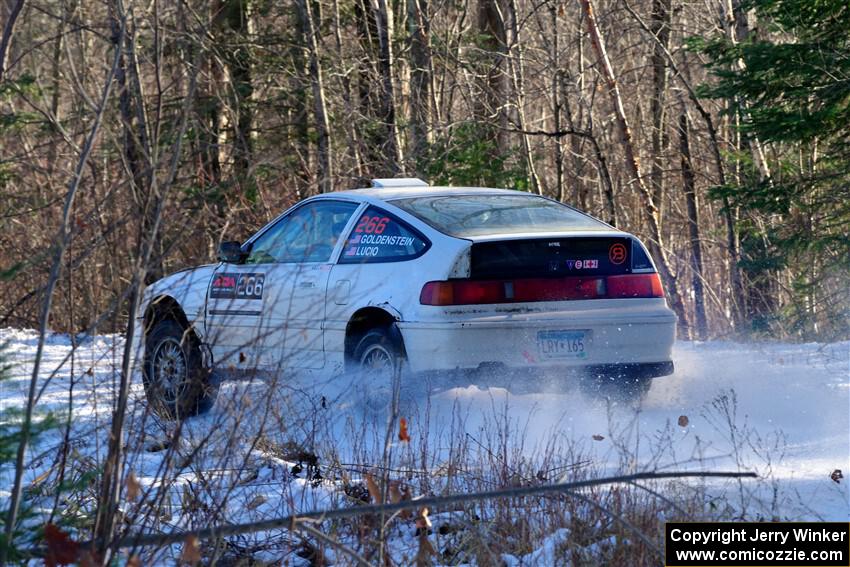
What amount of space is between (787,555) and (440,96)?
16.0 meters

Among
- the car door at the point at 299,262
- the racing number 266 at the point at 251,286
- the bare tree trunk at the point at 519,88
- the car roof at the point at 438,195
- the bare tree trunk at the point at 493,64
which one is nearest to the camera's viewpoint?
the car roof at the point at 438,195

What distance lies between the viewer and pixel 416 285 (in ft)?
23.6

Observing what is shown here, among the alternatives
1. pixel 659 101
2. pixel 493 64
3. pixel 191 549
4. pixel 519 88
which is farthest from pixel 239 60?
pixel 191 549

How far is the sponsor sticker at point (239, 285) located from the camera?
802 centimetres

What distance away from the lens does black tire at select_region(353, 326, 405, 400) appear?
23.9ft

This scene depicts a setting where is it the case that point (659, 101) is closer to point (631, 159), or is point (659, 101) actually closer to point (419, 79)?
point (419, 79)

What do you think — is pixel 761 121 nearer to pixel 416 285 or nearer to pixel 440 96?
pixel 416 285

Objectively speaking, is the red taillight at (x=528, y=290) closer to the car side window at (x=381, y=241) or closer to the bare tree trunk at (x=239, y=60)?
the car side window at (x=381, y=241)

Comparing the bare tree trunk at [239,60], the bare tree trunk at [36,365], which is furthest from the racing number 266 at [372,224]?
the bare tree trunk at [239,60]

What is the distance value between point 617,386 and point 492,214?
1.46 metres

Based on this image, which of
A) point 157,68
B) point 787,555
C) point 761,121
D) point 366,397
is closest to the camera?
point 157,68

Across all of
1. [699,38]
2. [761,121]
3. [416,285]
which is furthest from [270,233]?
[699,38]

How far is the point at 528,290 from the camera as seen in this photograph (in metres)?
7.21

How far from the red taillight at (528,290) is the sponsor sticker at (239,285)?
1.44 meters
